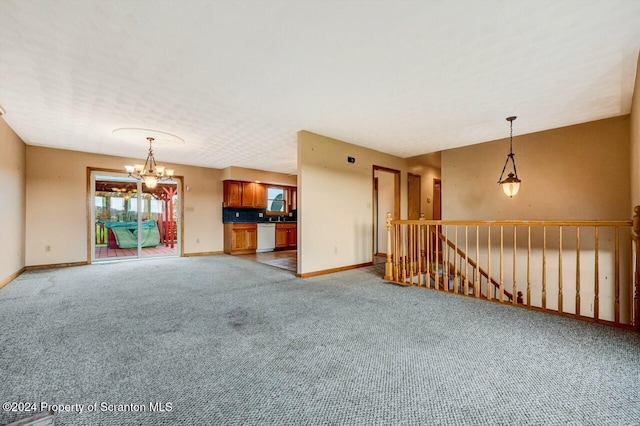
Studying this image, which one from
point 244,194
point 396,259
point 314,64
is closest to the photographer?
point 314,64

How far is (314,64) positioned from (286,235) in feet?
21.7

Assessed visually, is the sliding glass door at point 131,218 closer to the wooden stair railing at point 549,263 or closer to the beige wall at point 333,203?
the beige wall at point 333,203

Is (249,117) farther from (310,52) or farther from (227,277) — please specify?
(227,277)

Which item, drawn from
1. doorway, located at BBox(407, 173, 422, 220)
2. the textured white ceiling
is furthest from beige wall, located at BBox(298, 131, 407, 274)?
doorway, located at BBox(407, 173, 422, 220)

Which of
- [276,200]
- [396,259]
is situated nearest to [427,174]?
[396,259]

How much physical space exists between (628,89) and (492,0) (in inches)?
106

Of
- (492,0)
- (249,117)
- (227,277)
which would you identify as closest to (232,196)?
(227,277)

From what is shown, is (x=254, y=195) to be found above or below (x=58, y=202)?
above

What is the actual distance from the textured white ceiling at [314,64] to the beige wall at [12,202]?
0.37 meters

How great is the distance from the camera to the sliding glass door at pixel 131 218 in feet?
25.0

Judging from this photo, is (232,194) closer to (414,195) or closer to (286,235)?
(286,235)

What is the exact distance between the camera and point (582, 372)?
1669 millimetres

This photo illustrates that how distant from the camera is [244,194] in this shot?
798 cm

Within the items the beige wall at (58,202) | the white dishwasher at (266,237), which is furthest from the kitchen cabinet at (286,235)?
the beige wall at (58,202)
